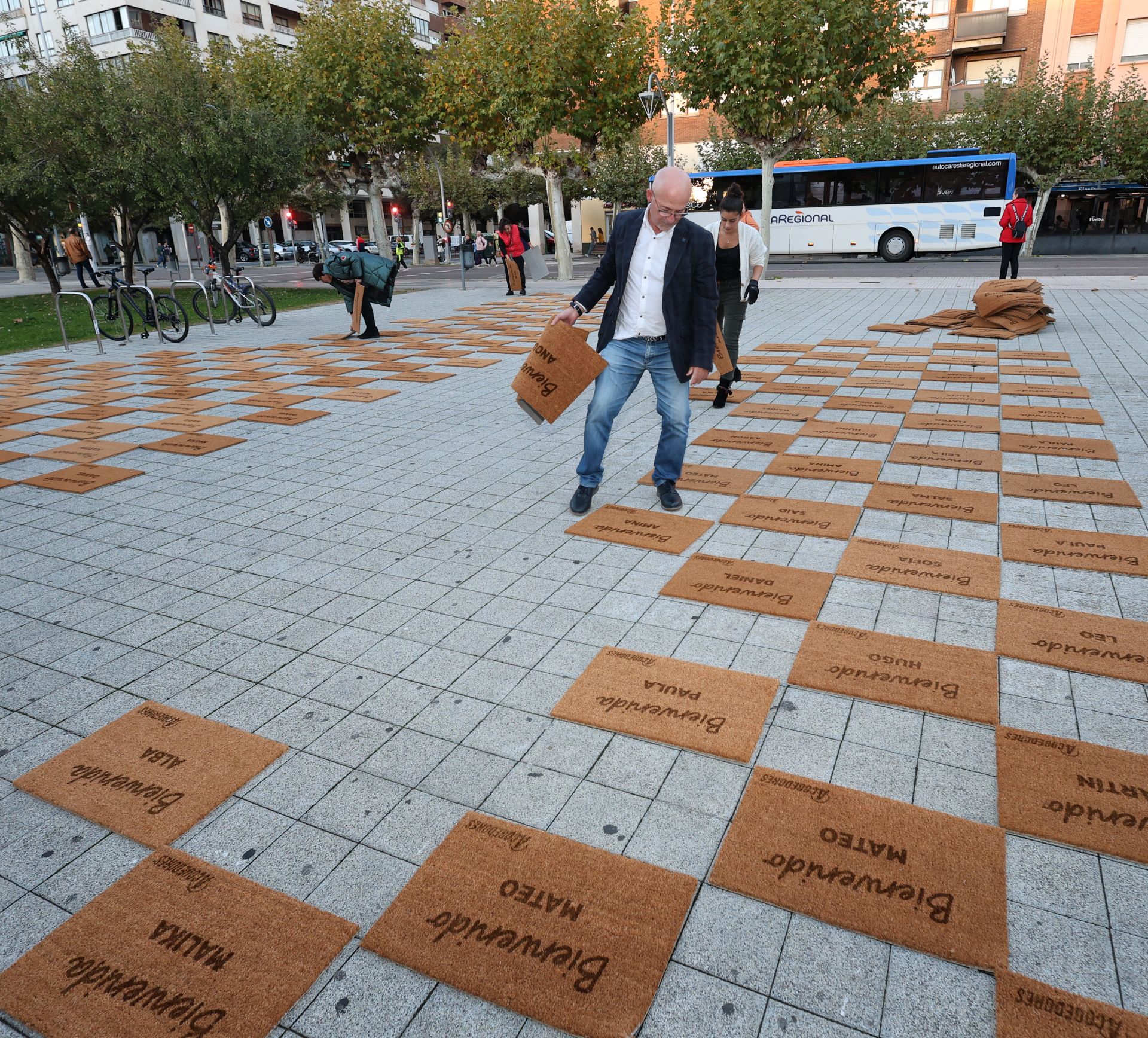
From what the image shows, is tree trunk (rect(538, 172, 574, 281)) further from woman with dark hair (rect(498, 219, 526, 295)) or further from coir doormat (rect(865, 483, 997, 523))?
coir doormat (rect(865, 483, 997, 523))

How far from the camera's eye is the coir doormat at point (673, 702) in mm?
3082

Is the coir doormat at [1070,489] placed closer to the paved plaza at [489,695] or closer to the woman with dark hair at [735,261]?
the paved plaza at [489,695]

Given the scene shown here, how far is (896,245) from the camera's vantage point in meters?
30.4

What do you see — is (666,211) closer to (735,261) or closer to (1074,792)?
(735,261)

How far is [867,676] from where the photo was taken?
3420 millimetres

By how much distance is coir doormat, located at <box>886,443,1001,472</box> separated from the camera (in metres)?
6.11

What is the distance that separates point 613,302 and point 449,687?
107 inches

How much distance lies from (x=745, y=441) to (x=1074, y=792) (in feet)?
14.7

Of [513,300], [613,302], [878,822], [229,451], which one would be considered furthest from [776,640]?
[513,300]

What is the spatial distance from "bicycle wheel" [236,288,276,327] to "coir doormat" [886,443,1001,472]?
42.3ft

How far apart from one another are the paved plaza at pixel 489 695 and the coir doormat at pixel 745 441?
0.56 ft

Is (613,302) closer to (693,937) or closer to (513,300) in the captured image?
(693,937)

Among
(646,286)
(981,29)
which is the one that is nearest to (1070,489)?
(646,286)

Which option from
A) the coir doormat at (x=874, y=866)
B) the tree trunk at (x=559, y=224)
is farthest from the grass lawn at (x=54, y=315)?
the coir doormat at (x=874, y=866)
